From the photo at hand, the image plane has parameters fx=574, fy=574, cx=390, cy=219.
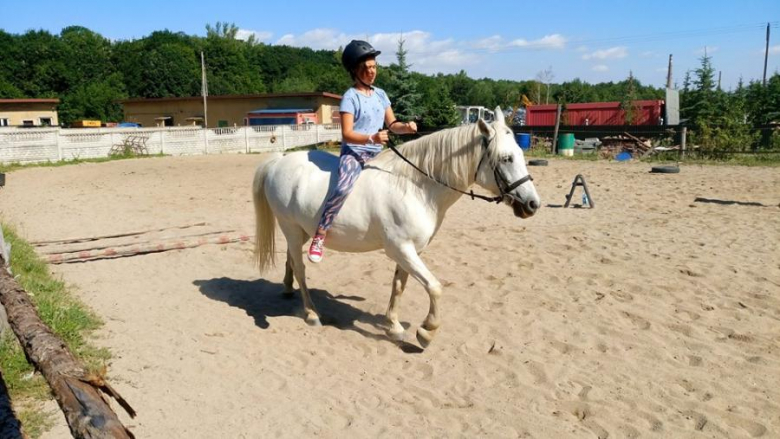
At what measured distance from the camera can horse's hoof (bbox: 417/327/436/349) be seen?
4.87m

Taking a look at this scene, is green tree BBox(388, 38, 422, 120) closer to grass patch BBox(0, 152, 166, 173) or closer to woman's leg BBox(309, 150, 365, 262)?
grass patch BBox(0, 152, 166, 173)

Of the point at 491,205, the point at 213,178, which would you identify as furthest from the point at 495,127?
the point at 213,178

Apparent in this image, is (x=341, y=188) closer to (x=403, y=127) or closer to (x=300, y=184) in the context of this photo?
(x=300, y=184)

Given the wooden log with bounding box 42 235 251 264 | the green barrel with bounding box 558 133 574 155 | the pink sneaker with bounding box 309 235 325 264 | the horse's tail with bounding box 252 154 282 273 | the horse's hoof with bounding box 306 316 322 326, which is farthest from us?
the green barrel with bounding box 558 133 574 155

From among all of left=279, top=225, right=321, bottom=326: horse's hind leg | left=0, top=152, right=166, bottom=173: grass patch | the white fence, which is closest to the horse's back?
left=279, top=225, right=321, bottom=326: horse's hind leg

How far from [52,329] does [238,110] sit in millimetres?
41611

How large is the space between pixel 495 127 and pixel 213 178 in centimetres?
1407

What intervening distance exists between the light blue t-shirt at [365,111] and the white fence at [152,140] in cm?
2250

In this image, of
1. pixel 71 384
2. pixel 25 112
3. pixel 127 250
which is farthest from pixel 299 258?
pixel 25 112

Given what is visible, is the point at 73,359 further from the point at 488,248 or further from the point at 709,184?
the point at 709,184

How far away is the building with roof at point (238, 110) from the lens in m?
40.2

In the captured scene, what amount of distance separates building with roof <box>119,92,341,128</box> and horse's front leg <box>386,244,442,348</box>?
114ft

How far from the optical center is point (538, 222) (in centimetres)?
1015

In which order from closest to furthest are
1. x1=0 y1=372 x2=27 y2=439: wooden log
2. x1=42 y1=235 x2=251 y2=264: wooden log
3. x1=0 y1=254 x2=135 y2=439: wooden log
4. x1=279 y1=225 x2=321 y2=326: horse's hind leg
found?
1. x1=0 y1=254 x2=135 y2=439: wooden log
2. x1=0 y1=372 x2=27 y2=439: wooden log
3. x1=279 y1=225 x2=321 y2=326: horse's hind leg
4. x1=42 y1=235 x2=251 y2=264: wooden log
